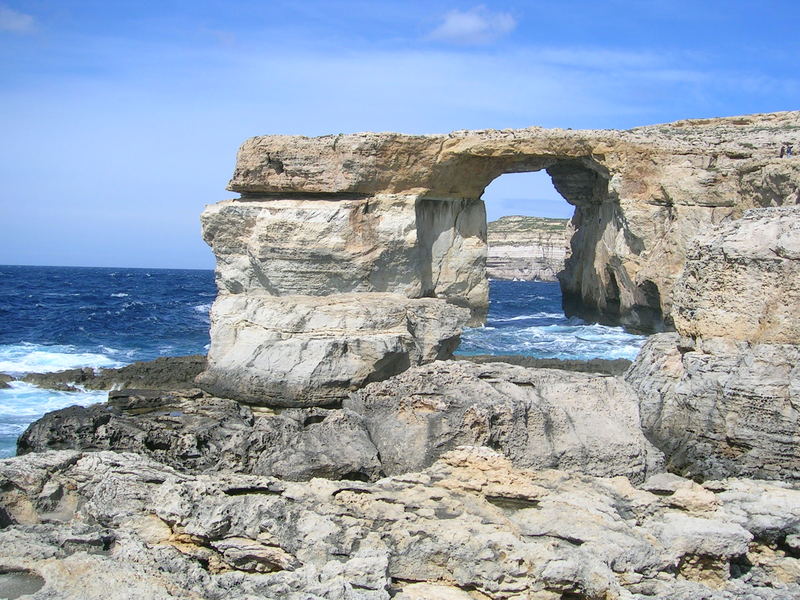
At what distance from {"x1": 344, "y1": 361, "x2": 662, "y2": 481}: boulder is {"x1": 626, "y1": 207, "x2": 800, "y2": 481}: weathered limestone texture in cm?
54

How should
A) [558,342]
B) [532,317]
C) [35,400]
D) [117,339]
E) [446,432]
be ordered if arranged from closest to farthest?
[446,432] → [35,400] → [558,342] → [117,339] → [532,317]

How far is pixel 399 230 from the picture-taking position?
1747cm

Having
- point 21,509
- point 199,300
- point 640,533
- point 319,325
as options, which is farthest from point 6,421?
point 199,300

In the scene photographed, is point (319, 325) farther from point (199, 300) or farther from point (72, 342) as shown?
point (199, 300)

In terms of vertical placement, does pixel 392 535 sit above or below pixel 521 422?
below

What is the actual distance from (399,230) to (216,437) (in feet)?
28.5

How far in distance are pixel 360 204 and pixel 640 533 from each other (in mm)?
12049

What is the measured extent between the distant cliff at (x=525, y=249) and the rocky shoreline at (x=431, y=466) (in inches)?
2455

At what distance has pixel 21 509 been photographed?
20.0 feet

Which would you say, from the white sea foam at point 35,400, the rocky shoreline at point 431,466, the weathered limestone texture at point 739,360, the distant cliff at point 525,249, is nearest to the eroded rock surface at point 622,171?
the rocky shoreline at point 431,466

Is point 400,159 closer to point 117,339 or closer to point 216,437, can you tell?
point 216,437

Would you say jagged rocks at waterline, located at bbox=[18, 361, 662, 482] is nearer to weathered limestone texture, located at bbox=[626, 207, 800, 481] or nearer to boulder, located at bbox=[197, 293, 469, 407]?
weathered limestone texture, located at bbox=[626, 207, 800, 481]

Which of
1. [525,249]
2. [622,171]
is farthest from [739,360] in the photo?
[525,249]

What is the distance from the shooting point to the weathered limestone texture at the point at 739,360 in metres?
7.62
